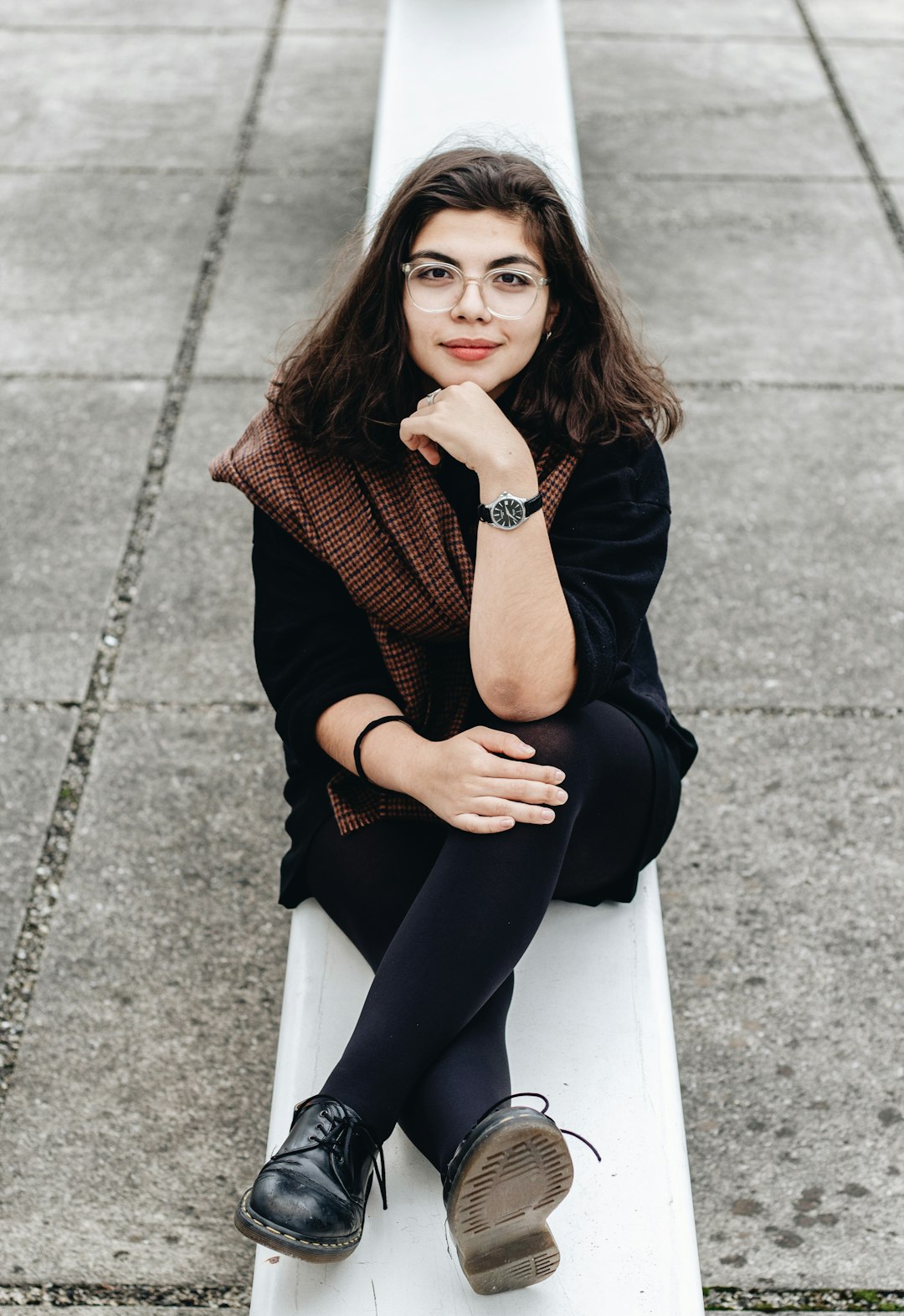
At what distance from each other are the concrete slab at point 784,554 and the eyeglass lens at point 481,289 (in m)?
1.26

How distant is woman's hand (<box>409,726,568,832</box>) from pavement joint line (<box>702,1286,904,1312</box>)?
78 centimetres

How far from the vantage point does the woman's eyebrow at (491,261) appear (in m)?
2.12

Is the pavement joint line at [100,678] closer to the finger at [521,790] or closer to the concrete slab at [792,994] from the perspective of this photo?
the finger at [521,790]

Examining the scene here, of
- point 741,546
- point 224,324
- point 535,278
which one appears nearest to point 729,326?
point 741,546

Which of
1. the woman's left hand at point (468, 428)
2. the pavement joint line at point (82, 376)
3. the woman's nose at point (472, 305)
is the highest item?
the woman's nose at point (472, 305)

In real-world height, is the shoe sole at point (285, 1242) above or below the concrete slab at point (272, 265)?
above

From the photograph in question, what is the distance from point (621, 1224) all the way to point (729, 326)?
3.13m

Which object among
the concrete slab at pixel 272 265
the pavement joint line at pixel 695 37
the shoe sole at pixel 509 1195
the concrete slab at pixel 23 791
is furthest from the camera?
the pavement joint line at pixel 695 37

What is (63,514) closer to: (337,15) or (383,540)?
(383,540)

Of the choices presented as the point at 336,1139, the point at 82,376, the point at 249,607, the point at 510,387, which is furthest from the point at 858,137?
the point at 336,1139

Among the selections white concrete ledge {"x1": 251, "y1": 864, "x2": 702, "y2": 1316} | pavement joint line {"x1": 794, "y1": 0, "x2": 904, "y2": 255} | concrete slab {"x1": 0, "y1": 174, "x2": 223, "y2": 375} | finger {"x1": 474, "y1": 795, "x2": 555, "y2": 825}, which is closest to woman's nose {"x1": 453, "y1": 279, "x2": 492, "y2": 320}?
finger {"x1": 474, "y1": 795, "x2": 555, "y2": 825}

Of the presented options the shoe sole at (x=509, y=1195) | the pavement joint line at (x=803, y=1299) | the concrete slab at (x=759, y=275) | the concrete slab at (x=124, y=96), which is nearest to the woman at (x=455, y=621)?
the shoe sole at (x=509, y=1195)

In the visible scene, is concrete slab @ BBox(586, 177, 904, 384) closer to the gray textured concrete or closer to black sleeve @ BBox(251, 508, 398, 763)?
black sleeve @ BBox(251, 508, 398, 763)

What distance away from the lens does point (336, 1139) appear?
6.01ft
